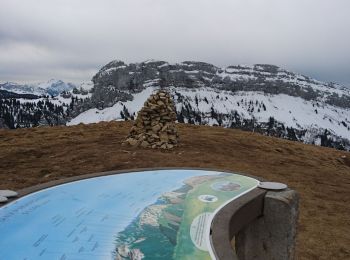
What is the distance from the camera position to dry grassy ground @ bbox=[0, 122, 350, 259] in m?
12.5

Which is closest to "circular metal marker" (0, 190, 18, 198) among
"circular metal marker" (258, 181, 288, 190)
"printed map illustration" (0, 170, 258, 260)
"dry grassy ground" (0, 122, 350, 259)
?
"printed map illustration" (0, 170, 258, 260)

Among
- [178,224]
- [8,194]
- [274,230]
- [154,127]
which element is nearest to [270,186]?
[274,230]

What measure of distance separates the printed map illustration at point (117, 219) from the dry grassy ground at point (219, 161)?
4.57 meters

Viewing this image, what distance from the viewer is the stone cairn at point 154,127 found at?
20328mm

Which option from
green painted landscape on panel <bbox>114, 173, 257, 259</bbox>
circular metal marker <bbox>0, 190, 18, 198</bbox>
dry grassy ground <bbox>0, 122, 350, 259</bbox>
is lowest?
dry grassy ground <bbox>0, 122, 350, 259</bbox>

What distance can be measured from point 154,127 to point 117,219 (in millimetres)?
14367

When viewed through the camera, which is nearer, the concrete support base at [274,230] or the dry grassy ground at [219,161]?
the concrete support base at [274,230]

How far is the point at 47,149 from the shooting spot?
2030 centimetres

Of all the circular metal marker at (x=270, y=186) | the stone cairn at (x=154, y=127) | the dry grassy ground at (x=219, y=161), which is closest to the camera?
the circular metal marker at (x=270, y=186)

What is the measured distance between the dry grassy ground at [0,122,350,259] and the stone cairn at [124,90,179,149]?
85 cm

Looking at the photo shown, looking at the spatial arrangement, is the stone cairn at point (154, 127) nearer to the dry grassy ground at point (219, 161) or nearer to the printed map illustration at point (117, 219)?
the dry grassy ground at point (219, 161)

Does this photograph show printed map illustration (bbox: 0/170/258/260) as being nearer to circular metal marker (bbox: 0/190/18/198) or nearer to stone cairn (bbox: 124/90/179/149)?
circular metal marker (bbox: 0/190/18/198)

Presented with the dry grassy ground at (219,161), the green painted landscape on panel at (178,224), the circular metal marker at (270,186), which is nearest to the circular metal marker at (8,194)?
the green painted landscape on panel at (178,224)

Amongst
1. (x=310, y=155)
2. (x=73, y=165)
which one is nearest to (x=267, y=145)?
(x=310, y=155)
